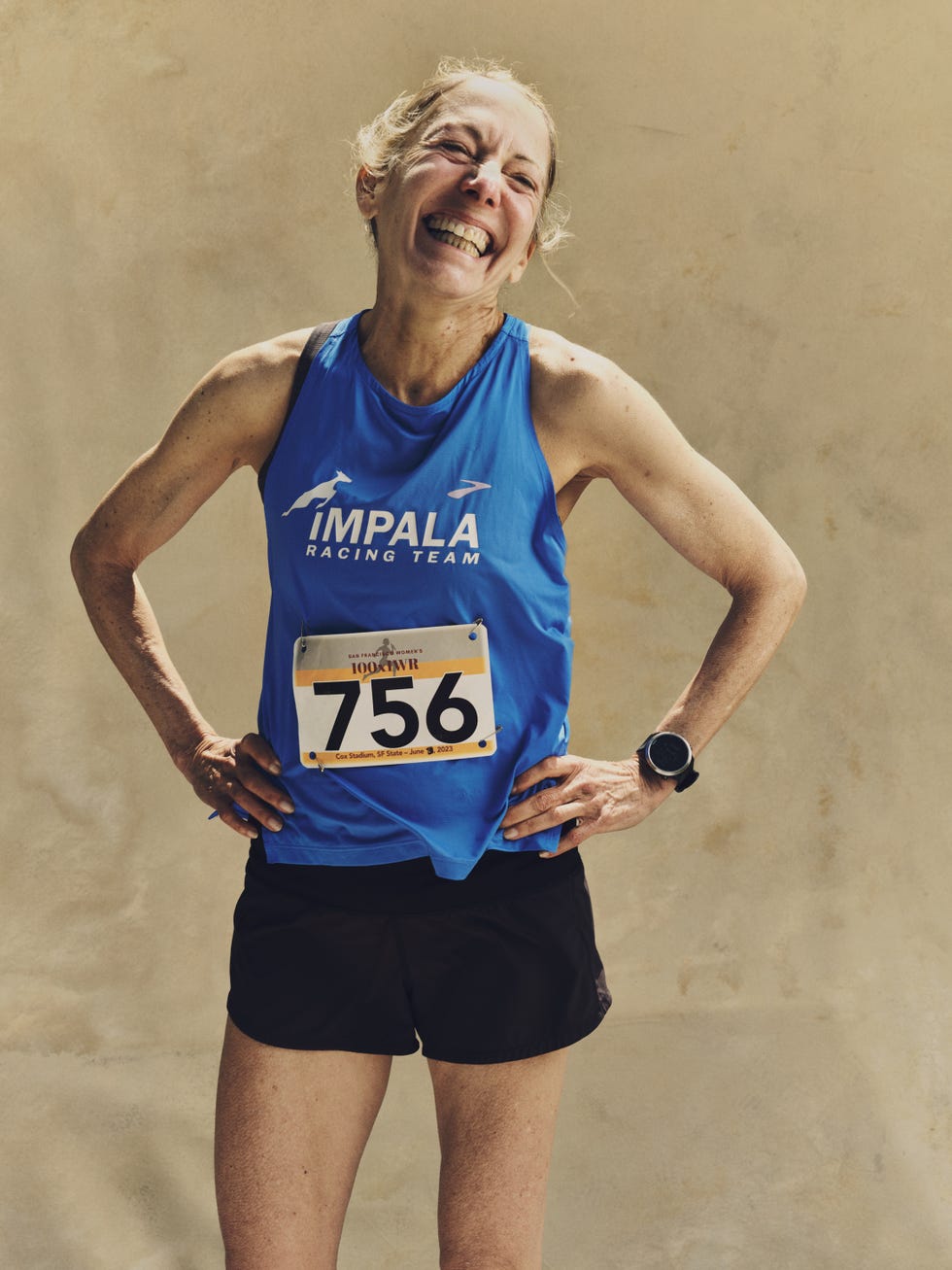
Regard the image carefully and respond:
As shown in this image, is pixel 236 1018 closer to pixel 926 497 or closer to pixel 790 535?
pixel 790 535

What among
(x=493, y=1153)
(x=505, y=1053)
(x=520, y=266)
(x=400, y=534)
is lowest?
(x=493, y=1153)

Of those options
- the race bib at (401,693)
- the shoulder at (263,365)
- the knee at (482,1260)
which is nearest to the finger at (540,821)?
the race bib at (401,693)

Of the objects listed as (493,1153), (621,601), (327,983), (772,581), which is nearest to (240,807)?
(327,983)

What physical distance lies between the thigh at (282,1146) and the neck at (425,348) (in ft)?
2.79

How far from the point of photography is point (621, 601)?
306cm

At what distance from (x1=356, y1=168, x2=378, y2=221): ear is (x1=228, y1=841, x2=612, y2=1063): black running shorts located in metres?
0.85

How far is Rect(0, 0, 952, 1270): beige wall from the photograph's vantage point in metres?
2.89

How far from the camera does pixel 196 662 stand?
3055 mm

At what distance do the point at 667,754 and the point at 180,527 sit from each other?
76cm

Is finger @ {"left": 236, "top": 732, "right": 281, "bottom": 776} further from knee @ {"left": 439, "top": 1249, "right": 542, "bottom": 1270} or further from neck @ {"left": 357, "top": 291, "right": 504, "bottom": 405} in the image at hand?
knee @ {"left": 439, "top": 1249, "right": 542, "bottom": 1270}

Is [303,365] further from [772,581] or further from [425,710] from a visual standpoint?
[772,581]

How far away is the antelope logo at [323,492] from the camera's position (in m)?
1.79

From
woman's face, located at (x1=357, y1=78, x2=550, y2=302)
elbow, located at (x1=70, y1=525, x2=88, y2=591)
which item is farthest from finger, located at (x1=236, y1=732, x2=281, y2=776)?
woman's face, located at (x1=357, y1=78, x2=550, y2=302)

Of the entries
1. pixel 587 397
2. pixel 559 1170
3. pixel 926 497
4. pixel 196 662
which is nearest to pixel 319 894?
pixel 587 397
